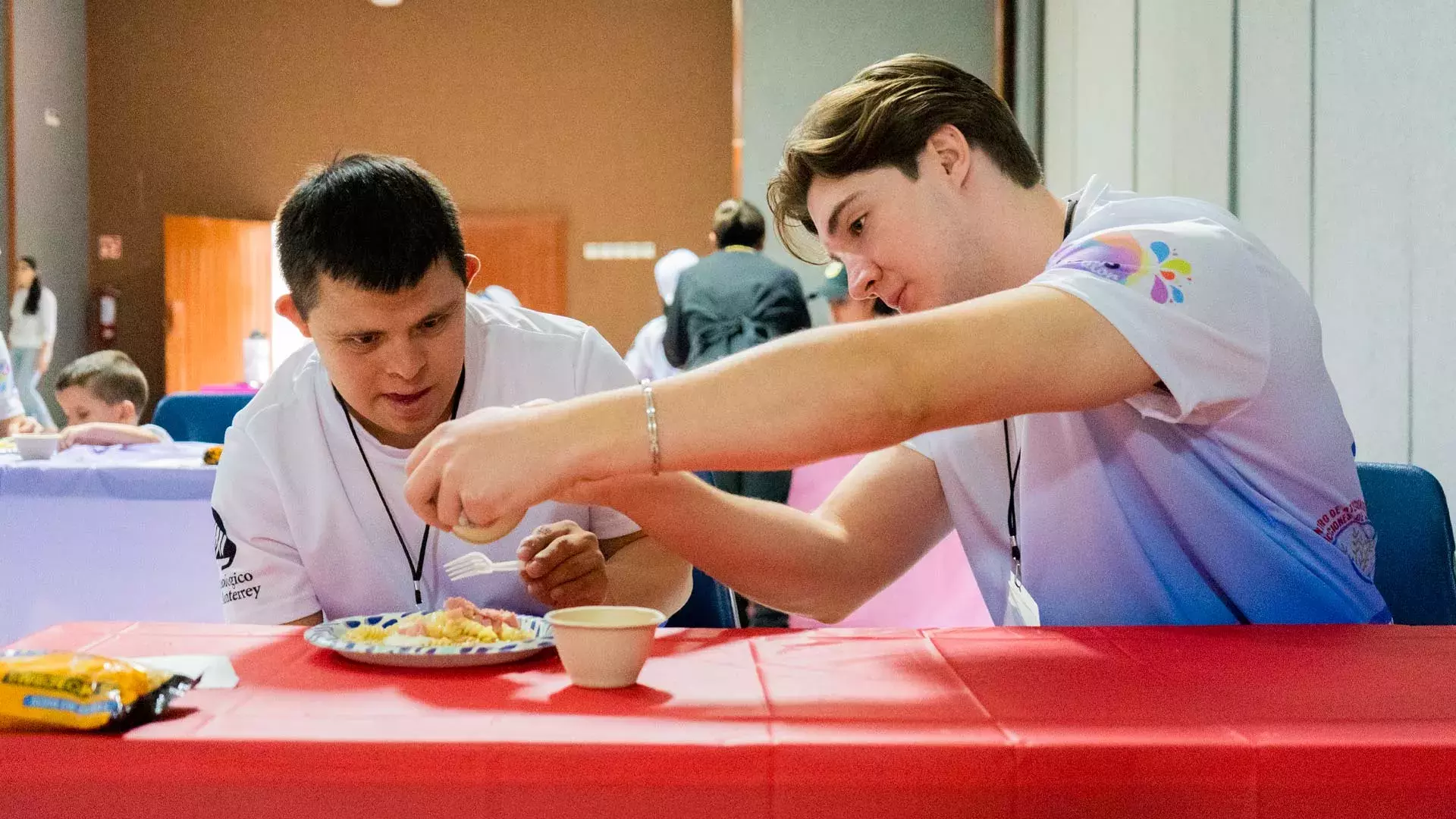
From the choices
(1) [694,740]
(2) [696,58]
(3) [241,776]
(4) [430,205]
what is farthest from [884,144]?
(2) [696,58]

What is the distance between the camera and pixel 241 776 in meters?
0.72

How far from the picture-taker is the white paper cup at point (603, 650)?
875mm

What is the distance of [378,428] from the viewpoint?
1561 mm

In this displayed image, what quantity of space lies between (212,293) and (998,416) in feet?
29.9

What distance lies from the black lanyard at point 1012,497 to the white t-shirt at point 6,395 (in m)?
3.64

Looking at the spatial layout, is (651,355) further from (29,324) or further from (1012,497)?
(29,324)

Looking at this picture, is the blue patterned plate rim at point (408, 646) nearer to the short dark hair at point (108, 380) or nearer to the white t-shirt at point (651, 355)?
the short dark hair at point (108, 380)

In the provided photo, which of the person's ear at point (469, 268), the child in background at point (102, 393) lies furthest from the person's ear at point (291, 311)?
the child in background at point (102, 393)

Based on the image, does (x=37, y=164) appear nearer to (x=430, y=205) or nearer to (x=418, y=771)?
(x=430, y=205)

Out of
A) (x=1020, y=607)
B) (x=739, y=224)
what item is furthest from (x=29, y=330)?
(x=1020, y=607)

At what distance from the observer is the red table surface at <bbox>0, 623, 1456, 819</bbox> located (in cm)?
72

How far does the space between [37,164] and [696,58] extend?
4777mm

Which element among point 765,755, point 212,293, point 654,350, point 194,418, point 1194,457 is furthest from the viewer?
point 212,293

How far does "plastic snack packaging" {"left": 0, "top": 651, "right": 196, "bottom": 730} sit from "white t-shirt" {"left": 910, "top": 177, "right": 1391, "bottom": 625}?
0.74 meters
